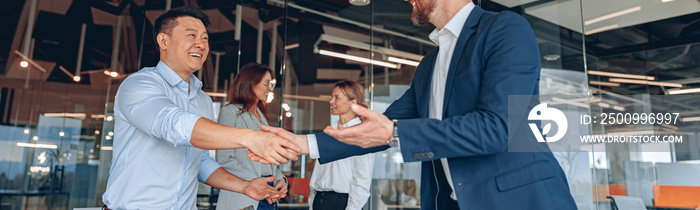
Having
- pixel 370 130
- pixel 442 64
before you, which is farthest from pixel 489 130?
pixel 442 64

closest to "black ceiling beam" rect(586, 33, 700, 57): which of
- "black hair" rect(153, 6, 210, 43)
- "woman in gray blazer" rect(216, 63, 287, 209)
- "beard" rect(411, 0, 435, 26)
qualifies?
"beard" rect(411, 0, 435, 26)

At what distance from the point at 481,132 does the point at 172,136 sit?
96cm

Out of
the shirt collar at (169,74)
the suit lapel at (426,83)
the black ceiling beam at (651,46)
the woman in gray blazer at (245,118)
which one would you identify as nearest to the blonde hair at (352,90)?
the woman in gray blazer at (245,118)

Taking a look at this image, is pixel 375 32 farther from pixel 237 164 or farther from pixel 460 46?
pixel 460 46

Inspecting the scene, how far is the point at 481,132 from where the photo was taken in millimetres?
1211

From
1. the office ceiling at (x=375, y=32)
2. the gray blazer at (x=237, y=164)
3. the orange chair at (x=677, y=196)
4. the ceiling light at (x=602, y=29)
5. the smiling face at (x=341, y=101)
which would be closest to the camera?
the gray blazer at (x=237, y=164)

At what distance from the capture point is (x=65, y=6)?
7.54 meters

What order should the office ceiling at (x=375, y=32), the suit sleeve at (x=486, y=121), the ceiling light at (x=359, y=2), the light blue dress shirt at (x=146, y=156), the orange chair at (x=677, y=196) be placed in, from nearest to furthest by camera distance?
the suit sleeve at (x=486, y=121), the light blue dress shirt at (x=146, y=156), the orange chair at (x=677, y=196), the office ceiling at (x=375, y=32), the ceiling light at (x=359, y=2)

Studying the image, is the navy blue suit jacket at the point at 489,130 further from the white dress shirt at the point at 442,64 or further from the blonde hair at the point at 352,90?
the blonde hair at the point at 352,90

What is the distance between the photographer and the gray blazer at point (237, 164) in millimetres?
3055

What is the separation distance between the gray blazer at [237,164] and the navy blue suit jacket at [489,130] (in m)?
2.00

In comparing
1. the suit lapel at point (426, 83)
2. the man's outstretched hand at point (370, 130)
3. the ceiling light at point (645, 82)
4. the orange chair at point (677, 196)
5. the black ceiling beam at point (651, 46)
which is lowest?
the orange chair at point (677, 196)

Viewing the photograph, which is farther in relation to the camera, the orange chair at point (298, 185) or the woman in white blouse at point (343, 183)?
the orange chair at point (298, 185)

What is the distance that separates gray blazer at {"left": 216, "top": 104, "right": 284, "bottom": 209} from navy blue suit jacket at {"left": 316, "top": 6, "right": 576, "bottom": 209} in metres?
2.00
